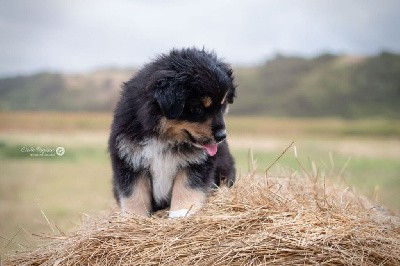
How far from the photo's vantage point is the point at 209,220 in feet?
12.7

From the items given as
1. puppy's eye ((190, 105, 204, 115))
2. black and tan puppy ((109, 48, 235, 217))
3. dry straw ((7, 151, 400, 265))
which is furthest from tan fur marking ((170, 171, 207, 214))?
puppy's eye ((190, 105, 204, 115))

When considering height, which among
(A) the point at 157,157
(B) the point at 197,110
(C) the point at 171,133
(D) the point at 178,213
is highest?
(B) the point at 197,110

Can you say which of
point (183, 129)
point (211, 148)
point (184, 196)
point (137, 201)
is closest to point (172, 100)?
point (183, 129)

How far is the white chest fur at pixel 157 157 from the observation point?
170 inches

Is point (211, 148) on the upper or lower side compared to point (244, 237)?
upper

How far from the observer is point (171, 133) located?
167 inches

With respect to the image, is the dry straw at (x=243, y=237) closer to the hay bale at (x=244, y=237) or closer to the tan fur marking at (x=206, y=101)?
the hay bale at (x=244, y=237)

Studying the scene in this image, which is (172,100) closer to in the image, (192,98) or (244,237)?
(192,98)

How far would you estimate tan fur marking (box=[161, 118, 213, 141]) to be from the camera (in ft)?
13.3

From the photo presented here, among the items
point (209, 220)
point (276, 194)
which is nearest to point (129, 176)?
point (209, 220)

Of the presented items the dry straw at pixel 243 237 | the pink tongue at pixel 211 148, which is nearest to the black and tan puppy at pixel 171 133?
Result: the pink tongue at pixel 211 148

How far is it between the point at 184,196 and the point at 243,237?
0.90 metres

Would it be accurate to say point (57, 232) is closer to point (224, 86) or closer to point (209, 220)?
point (209, 220)

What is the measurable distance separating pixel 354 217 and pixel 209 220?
1044mm
